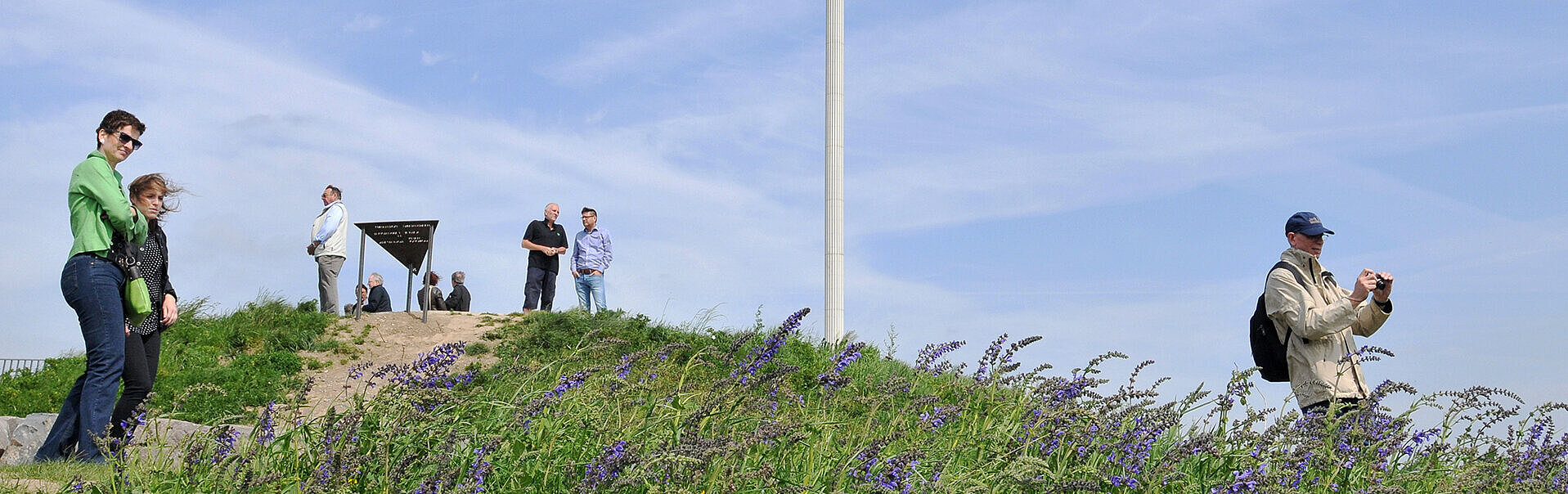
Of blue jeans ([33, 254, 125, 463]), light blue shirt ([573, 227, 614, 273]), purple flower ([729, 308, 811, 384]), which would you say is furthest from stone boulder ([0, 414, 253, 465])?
light blue shirt ([573, 227, 614, 273])

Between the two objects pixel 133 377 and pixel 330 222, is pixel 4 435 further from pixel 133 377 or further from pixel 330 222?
pixel 330 222

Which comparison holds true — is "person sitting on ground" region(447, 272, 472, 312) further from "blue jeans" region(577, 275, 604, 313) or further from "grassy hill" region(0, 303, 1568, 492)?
"grassy hill" region(0, 303, 1568, 492)

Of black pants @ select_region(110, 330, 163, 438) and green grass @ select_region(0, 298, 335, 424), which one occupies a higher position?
green grass @ select_region(0, 298, 335, 424)

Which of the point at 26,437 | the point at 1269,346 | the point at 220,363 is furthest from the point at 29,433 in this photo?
the point at 1269,346

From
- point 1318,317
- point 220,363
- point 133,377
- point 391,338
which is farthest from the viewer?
point 391,338

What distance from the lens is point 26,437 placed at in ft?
25.9

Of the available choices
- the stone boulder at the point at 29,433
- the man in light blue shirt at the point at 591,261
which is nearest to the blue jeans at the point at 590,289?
the man in light blue shirt at the point at 591,261

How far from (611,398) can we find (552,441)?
2.68 ft

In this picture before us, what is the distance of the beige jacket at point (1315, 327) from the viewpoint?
592cm

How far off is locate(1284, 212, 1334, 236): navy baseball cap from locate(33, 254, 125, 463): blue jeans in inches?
233

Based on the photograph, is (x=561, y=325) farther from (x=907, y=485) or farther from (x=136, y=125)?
(x=907, y=485)

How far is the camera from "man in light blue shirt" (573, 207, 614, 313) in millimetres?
15828

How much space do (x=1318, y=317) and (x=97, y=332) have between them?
5921mm

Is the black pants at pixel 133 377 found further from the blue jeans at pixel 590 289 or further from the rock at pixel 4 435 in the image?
the blue jeans at pixel 590 289
